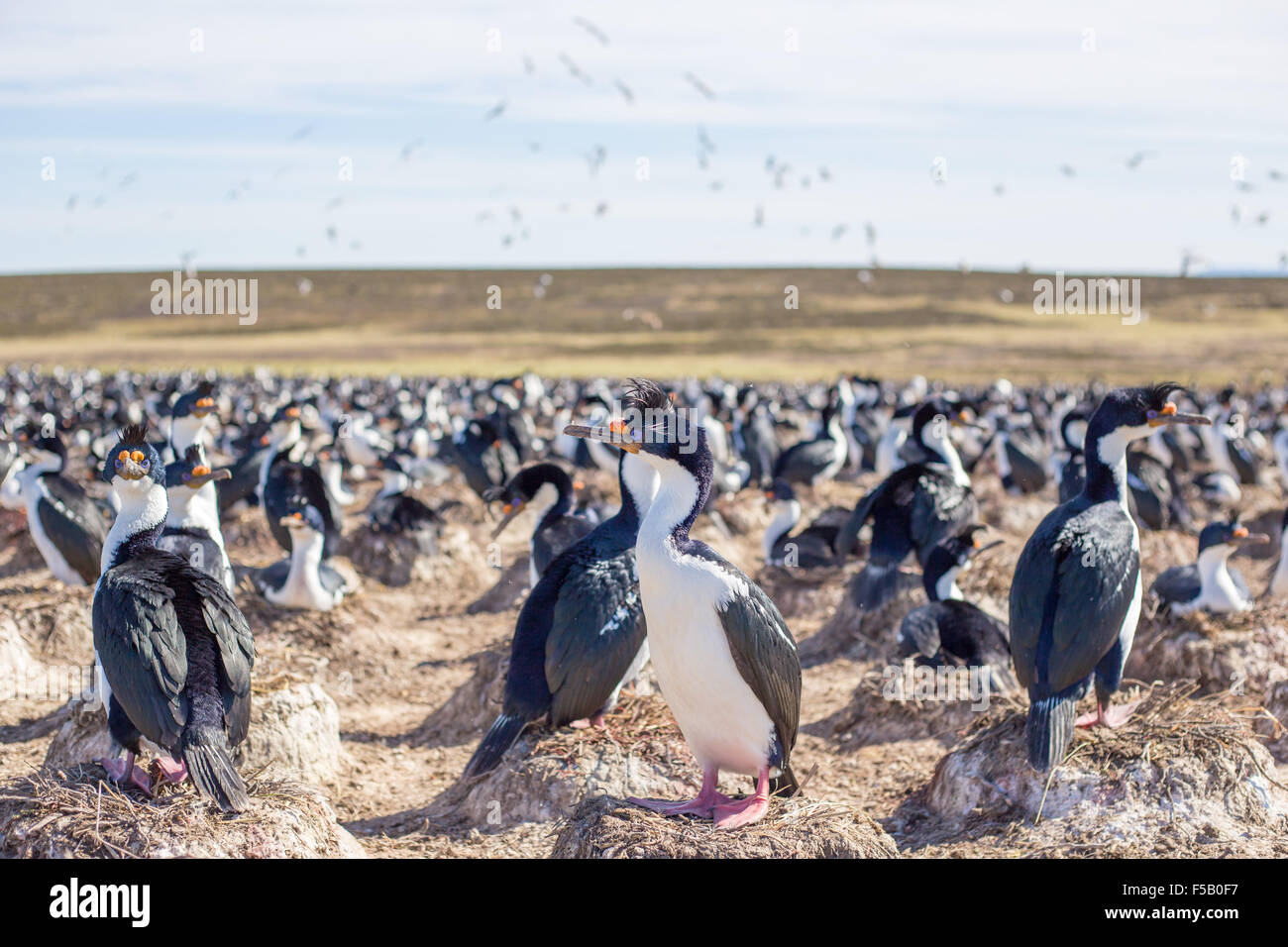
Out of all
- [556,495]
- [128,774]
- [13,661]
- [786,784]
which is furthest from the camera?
[556,495]

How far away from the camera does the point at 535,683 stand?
650 centimetres

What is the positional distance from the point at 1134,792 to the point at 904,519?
453 centimetres

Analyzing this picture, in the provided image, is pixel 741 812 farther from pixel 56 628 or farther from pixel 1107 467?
pixel 56 628

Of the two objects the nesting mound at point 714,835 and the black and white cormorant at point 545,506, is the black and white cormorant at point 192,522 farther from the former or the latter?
the nesting mound at point 714,835

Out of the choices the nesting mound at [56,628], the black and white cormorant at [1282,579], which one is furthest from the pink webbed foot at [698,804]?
the black and white cormorant at [1282,579]

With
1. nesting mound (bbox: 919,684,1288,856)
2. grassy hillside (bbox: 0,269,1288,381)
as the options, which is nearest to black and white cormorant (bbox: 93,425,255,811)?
nesting mound (bbox: 919,684,1288,856)

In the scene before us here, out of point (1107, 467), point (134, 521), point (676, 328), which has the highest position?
point (676, 328)

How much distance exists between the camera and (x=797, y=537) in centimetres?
1196

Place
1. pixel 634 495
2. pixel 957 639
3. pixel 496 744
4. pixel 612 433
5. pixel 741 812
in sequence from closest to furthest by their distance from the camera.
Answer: pixel 612 433 → pixel 741 812 → pixel 496 744 → pixel 634 495 → pixel 957 639

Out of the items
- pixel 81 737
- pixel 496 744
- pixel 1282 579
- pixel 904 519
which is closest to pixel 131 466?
pixel 81 737

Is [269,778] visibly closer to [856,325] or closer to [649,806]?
[649,806]

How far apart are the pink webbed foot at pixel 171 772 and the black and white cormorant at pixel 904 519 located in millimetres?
6172

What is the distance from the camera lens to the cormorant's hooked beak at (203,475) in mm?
6965

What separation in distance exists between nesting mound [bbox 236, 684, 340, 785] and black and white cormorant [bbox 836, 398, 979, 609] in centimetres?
471
